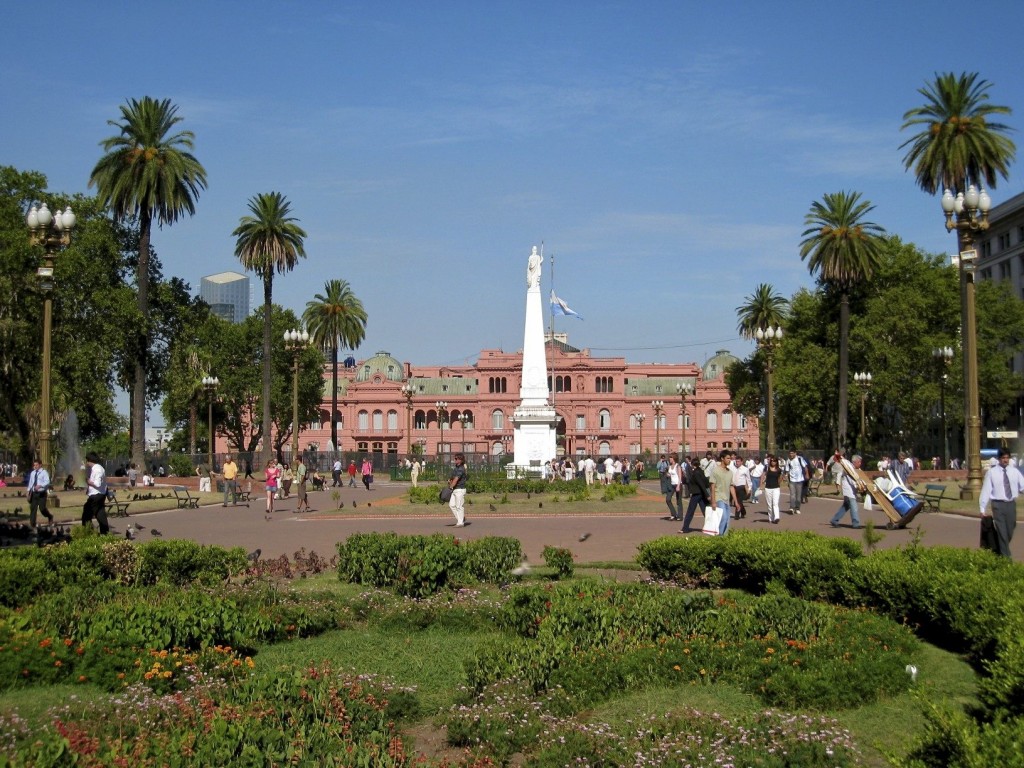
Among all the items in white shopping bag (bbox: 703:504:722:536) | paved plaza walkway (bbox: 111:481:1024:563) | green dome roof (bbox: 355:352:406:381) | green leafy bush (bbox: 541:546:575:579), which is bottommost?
paved plaza walkway (bbox: 111:481:1024:563)

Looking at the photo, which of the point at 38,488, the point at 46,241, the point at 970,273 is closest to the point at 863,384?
the point at 970,273

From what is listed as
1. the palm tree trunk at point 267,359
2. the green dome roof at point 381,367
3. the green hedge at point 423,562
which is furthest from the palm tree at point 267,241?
the green dome roof at point 381,367

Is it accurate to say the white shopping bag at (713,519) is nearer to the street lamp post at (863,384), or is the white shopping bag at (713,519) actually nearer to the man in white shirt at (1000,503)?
the man in white shirt at (1000,503)

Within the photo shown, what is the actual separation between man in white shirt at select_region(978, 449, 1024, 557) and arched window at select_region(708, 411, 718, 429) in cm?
9469

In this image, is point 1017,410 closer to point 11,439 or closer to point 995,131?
point 995,131

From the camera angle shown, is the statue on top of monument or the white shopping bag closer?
the white shopping bag

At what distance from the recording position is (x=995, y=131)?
1534 inches

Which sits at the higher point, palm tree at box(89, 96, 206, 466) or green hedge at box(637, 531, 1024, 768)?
palm tree at box(89, 96, 206, 466)

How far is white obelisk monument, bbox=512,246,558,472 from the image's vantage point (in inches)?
1790

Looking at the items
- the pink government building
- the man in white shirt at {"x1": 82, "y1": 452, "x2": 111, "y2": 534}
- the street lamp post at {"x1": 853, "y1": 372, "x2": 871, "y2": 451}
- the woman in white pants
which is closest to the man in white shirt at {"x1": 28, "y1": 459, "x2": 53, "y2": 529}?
the man in white shirt at {"x1": 82, "y1": 452, "x2": 111, "y2": 534}

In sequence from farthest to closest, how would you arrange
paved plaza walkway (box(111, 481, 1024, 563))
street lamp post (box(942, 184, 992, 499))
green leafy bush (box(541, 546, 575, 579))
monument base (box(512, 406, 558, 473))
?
1. monument base (box(512, 406, 558, 473))
2. street lamp post (box(942, 184, 992, 499))
3. paved plaza walkway (box(111, 481, 1024, 563))
4. green leafy bush (box(541, 546, 575, 579))

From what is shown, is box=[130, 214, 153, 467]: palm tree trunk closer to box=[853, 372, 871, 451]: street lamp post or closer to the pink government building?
box=[853, 372, 871, 451]: street lamp post

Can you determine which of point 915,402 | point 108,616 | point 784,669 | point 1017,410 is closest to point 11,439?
point 915,402

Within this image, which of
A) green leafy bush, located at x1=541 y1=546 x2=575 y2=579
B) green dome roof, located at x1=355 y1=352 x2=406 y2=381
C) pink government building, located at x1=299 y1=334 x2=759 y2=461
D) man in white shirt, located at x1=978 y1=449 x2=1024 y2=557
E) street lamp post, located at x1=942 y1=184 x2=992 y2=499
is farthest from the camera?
green dome roof, located at x1=355 y1=352 x2=406 y2=381
